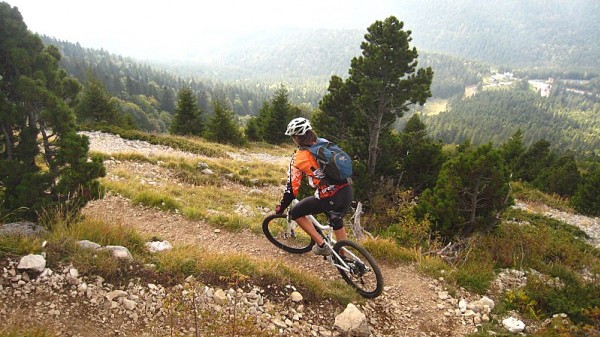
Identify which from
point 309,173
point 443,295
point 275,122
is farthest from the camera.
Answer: point 275,122

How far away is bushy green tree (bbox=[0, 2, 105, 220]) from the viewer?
565 cm

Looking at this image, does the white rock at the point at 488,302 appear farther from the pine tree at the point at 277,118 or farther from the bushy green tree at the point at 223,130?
the pine tree at the point at 277,118

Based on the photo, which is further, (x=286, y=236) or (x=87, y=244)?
(x=286, y=236)

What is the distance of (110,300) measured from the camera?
471cm

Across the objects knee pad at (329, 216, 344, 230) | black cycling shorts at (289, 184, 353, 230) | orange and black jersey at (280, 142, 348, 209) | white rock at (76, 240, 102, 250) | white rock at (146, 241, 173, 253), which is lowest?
white rock at (146, 241, 173, 253)

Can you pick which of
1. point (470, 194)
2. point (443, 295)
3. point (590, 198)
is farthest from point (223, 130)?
point (590, 198)

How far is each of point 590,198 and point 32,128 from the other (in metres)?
34.2

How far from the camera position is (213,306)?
16.5ft

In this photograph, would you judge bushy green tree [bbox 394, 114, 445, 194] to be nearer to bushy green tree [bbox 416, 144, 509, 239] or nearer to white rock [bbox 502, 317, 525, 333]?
bushy green tree [bbox 416, 144, 509, 239]

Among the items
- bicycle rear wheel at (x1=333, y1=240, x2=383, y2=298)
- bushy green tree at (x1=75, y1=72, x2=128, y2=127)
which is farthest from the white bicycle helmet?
bushy green tree at (x1=75, y1=72, x2=128, y2=127)

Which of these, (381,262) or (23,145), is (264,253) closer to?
(381,262)

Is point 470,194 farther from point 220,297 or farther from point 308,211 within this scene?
point 220,297

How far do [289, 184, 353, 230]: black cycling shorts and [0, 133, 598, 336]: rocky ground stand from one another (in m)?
1.42

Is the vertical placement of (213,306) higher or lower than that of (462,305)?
higher
